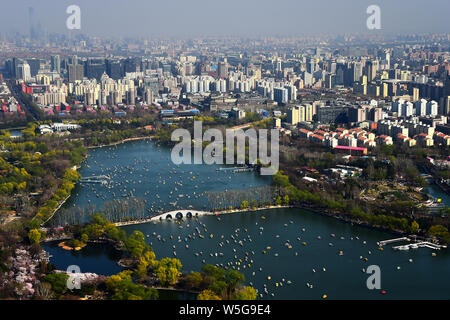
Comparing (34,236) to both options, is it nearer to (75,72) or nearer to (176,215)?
(176,215)

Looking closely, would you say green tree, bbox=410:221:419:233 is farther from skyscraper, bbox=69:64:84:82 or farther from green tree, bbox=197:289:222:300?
skyscraper, bbox=69:64:84:82

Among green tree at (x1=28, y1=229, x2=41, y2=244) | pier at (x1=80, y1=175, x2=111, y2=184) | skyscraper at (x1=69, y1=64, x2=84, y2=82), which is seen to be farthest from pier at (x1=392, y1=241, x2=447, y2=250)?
skyscraper at (x1=69, y1=64, x2=84, y2=82)

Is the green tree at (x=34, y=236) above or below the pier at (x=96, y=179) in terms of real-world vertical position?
below

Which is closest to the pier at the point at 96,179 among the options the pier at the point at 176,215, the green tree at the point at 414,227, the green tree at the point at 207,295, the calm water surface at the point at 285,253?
the calm water surface at the point at 285,253

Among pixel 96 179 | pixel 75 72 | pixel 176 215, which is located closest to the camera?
pixel 176 215

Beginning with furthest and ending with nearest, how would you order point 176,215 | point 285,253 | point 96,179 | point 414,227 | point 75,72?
point 75,72 < point 96,179 < point 176,215 < point 414,227 < point 285,253

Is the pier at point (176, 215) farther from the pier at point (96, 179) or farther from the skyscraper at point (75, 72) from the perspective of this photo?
the skyscraper at point (75, 72)

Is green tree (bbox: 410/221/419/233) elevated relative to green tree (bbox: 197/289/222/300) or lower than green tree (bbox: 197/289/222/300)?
elevated

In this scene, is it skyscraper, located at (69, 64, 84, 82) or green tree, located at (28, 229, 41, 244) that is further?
skyscraper, located at (69, 64, 84, 82)

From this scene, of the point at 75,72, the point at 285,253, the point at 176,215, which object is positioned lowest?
the point at 285,253

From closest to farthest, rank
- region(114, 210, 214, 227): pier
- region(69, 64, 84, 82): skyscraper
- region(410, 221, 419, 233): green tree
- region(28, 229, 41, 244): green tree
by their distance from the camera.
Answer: region(28, 229, 41, 244): green tree < region(410, 221, 419, 233): green tree < region(114, 210, 214, 227): pier < region(69, 64, 84, 82): skyscraper

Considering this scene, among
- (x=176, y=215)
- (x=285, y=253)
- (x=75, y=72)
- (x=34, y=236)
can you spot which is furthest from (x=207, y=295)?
(x=75, y=72)
